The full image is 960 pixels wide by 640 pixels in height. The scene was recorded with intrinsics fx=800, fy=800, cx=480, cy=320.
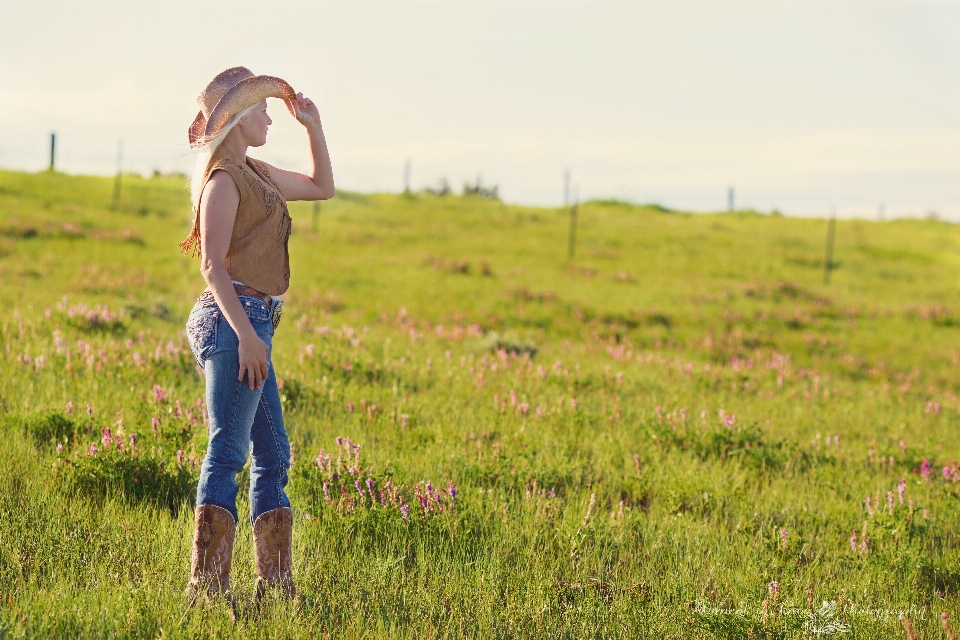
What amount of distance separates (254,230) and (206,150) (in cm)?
42

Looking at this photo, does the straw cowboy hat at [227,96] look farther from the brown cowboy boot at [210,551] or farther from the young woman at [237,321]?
the brown cowboy boot at [210,551]

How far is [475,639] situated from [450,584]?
41 cm

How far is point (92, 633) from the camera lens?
11.1 feet

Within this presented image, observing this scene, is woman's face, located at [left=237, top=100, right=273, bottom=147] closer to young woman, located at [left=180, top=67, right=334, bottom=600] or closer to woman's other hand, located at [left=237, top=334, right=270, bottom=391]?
young woman, located at [left=180, top=67, right=334, bottom=600]

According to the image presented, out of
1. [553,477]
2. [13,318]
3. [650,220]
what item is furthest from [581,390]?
[650,220]

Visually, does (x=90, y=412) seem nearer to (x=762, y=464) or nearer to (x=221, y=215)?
(x=221, y=215)

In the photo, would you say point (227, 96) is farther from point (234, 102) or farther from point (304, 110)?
point (304, 110)

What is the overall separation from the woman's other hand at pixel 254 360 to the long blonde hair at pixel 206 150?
2.31 ft

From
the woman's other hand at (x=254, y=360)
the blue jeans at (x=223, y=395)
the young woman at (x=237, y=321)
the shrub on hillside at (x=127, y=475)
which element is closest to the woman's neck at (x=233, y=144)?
the young woman at (x=237, y=321)

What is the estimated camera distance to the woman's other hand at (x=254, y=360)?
354 cm

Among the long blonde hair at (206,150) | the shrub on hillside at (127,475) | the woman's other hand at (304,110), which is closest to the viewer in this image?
the long blonde hair at (206,150)

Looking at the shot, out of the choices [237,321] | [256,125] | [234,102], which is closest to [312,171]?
[256,125]

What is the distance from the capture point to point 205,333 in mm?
3625

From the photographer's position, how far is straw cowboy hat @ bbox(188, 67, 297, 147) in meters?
3.66
